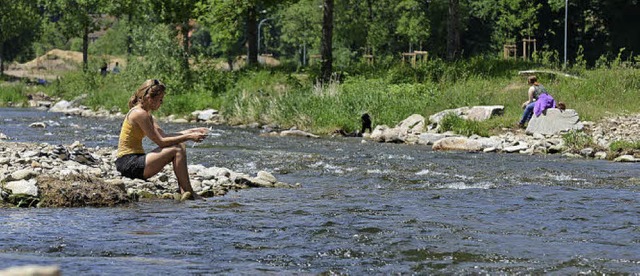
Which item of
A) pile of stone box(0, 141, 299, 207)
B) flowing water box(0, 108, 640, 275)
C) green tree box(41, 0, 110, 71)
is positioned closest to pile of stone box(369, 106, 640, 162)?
flowing water box(0, 108, 640, 275)

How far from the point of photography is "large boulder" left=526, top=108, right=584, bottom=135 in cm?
2483

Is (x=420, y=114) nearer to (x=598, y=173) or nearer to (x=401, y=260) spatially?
(x=598, y=173)

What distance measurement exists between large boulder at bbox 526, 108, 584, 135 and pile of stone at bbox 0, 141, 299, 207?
11.2 m

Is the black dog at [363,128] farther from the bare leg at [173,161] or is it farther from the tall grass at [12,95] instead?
the tall grass at [12,95]

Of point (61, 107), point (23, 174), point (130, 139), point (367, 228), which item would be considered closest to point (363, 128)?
point (130, 139)

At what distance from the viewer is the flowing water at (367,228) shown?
A: 29.1 ft

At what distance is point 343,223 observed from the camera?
11.3 m

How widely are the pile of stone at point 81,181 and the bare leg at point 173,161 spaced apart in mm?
258

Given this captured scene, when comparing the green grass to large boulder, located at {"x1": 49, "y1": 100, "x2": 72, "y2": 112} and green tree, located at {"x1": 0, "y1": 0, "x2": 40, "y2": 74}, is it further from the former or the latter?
green tree, located at {"x1": 0, "y1": 0, "x2": 40, "y2": 74}

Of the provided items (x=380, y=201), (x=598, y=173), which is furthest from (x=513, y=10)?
(x=380, y=201)

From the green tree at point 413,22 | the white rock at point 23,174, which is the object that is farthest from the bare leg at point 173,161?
the green tree at point 413,22

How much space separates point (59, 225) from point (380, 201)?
4.50 m

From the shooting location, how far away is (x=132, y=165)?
1345 cm

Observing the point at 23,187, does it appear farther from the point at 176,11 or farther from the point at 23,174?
the point at 176,11
